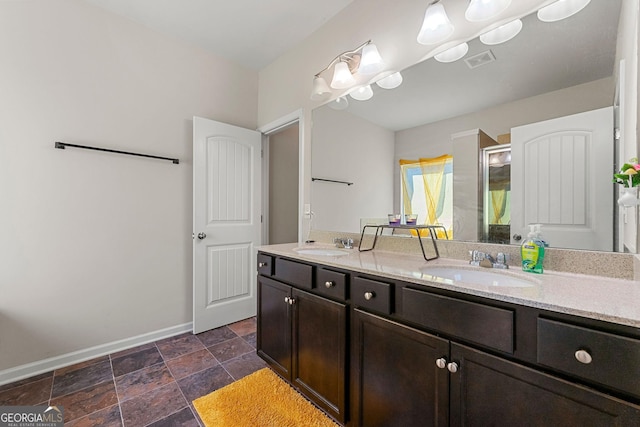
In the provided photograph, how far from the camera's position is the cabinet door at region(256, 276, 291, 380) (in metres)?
1.67

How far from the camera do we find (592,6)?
3.68 ft

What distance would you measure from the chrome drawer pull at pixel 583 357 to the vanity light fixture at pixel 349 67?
1781 mm

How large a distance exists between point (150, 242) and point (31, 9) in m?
1.82

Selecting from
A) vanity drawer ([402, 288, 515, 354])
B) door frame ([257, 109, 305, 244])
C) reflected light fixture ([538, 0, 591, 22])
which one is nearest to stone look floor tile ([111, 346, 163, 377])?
door frame ([257, 109, 305, 244])

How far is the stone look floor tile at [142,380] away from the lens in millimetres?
1697

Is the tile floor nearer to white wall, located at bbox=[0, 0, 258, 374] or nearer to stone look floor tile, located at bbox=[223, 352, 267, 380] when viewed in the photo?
stone look floor tile, located at bbox=[223, 352, 267, 380]

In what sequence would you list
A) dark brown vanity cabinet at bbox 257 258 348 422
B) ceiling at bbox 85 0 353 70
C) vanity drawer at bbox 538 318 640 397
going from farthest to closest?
ceiling at bbox 85 0 353 70 → dark brown vanity cabinet at bbox 257 258 348 422 → vanity drawer at bbox 538 318 640 397

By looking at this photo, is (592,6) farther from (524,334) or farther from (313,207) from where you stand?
(313,207)

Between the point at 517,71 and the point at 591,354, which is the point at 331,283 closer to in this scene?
the point at 591,354

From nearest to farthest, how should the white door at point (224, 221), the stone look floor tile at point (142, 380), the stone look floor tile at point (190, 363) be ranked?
the stone look floor tile at point (142, 380) < the stone look floor tile at point (190, 363) < the white door at point (224, 221)

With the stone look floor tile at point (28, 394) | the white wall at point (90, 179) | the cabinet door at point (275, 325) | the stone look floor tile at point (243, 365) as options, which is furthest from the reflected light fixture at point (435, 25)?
the stone look floor tile at point (28, 394)

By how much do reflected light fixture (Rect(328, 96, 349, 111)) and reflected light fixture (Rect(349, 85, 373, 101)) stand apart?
2.7 inches

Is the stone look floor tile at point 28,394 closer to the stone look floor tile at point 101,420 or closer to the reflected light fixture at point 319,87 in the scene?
the stone look floor tile at point 101,420

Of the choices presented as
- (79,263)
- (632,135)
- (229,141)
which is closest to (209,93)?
(229,141)
